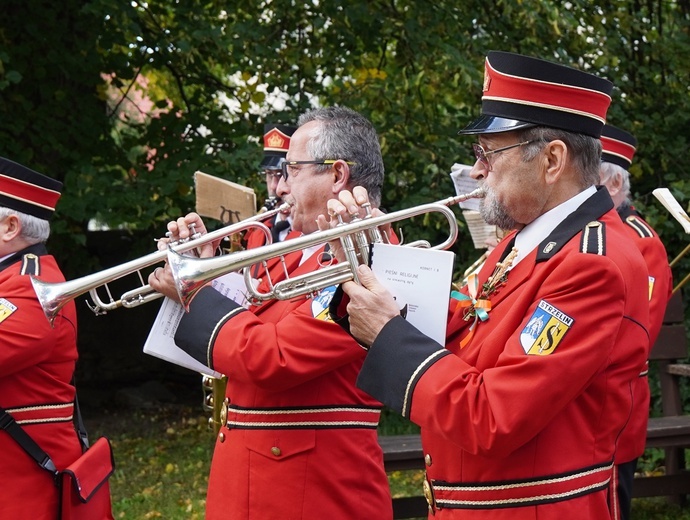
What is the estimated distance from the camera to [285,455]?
10.7 ft

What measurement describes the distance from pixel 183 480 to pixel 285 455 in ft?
14.8

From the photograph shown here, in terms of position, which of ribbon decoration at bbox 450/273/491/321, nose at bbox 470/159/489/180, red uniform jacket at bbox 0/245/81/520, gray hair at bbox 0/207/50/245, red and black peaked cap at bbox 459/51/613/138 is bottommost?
red uniform jacket at bbox 0/245/81/520

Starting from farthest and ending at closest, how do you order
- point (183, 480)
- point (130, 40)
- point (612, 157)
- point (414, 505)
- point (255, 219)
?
point (130, 40), point (183, 480), point (414, 505), point (612, 157), point (255, 219)

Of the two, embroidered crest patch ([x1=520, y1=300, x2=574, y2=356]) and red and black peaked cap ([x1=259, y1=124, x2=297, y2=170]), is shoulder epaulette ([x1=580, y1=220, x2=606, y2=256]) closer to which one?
embroidered crest patch ([x1=520, y1=300, x2=574, y2=356])

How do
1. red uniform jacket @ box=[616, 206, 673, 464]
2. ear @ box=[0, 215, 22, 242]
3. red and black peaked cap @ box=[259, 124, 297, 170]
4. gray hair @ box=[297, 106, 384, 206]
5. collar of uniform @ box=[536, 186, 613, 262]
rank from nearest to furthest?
1. collar of uniform @ box=[536, 186, 613, 262]
2. gray hair @ box=[297, 106, 384, 206]
3. red uniform jacket @ box=[616, 206, 673, 464]
4. ear @ box=[0, 215, 22, 242]
5. red and black peaked cap @ box=[259, 124, 297, 170]

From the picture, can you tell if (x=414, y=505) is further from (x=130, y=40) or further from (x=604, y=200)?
(x=130, y=40)

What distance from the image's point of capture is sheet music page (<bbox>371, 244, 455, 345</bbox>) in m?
2.49

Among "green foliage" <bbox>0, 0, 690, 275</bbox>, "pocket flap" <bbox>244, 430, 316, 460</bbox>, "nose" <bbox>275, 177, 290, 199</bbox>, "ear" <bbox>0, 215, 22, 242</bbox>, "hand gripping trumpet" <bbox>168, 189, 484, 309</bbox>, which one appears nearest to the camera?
"hand gripping trumpet" <bbox>168, 189, 484, 309</bbox>

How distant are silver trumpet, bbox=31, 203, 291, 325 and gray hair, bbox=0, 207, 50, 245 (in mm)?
570

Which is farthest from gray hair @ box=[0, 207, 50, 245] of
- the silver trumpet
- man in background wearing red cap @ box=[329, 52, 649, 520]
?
man in background wearing red cap @ box=[329, 52, 649, 520]

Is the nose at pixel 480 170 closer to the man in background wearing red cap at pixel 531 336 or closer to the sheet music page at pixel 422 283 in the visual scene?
the man in background wearing red cap at pixel 531 336

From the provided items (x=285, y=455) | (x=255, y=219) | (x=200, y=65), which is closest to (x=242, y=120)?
(x=200, y=65)

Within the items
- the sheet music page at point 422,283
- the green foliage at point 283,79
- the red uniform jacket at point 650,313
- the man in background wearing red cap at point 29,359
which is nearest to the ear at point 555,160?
the sheet music page at point 422,283

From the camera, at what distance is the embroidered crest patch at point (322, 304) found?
3.14m
